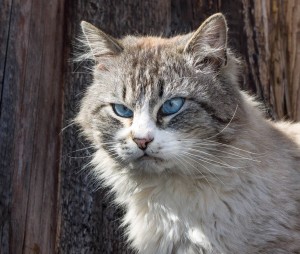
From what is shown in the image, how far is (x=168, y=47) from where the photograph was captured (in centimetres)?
399

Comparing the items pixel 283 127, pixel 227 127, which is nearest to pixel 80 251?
pixel 227 127

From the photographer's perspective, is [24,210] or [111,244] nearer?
[24,210]

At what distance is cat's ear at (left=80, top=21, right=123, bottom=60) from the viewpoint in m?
3.99

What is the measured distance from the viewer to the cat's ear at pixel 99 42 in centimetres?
399

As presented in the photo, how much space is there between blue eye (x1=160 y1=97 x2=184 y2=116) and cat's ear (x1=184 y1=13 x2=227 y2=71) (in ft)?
0.86

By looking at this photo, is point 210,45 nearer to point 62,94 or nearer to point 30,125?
point 62,94

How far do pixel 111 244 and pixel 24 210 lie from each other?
66 cm

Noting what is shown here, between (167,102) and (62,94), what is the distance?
85 cm

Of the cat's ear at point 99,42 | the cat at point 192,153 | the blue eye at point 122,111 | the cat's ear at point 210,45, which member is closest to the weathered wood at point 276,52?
the cat at point 192,153

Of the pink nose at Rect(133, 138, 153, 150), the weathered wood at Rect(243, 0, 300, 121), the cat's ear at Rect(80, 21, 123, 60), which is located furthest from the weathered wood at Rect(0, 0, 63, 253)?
the weathered wood at Rect(243, 0, 300, 121)

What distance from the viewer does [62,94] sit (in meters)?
4.29

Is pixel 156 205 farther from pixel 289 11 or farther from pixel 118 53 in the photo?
pixel 289 11

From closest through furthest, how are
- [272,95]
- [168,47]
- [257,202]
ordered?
[257,202]
[168,47]
[272,95]

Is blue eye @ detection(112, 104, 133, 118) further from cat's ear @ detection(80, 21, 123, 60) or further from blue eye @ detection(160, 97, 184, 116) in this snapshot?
cat's ear @ detection(80, 21, 123, 60)
